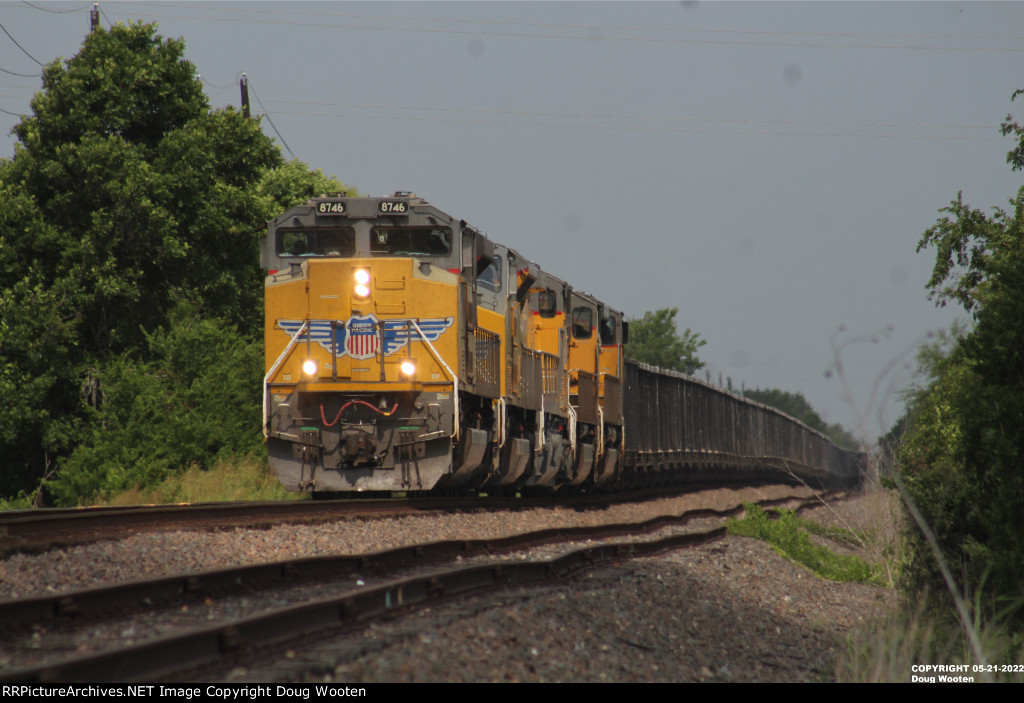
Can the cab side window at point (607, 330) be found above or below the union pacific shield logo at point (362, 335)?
above

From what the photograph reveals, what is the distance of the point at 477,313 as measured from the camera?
13.9 metres

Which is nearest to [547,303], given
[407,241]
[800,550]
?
[407,241]

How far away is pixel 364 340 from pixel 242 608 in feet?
23.1

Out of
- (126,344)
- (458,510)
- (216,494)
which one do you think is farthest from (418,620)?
(126,344)

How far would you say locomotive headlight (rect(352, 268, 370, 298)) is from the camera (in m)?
13.1

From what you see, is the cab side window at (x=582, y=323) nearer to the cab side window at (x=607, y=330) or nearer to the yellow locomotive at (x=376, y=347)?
the cab side window at (x=607, y=330)

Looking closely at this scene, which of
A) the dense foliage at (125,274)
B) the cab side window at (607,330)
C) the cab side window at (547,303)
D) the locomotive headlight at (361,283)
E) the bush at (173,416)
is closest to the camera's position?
the locomotive headlight at (361,283)

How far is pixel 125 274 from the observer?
23844 mm

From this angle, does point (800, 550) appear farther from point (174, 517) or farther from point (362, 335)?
point (174, 517)

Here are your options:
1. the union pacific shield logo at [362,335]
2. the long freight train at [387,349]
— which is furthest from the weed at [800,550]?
the union pacific shield logo at [362,335]

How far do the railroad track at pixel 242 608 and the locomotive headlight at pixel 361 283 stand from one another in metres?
4.38

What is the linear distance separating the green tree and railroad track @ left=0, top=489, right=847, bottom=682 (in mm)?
73736

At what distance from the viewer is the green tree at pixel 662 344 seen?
82938mm

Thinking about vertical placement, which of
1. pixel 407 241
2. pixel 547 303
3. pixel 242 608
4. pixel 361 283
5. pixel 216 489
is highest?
pixel 407 241
